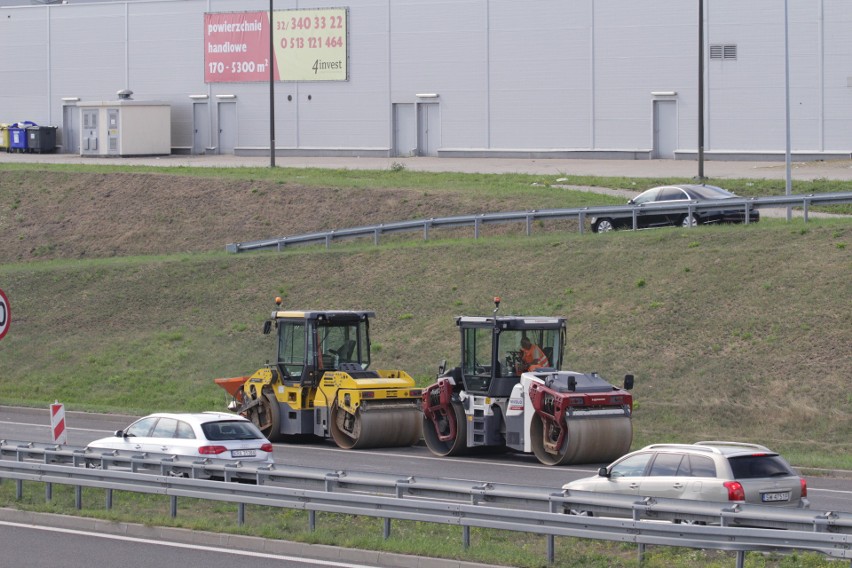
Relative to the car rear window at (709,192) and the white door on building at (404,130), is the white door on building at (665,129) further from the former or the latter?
the car rear window at (709,192)

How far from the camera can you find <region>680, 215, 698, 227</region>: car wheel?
35.4 meters

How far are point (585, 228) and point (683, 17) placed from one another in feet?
65.3

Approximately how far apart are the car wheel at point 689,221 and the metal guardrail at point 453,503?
2035 centimetres

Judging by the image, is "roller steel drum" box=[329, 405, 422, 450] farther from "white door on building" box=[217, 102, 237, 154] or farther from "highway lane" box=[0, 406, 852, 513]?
"white door on building" box=[217, 102, 237, 154]

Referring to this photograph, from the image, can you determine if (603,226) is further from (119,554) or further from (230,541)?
(119,554)

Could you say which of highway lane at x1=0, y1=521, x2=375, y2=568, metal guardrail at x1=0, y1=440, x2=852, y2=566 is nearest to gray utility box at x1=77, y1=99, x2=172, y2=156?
metal guardrail at x1=0, y1=440, x2=852, y2=566

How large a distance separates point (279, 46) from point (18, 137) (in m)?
15.3

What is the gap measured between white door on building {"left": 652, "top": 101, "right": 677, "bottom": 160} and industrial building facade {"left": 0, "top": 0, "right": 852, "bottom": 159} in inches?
2.3

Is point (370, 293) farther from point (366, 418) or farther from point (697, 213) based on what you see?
point (366, 418)

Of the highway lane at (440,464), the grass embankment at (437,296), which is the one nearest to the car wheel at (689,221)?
the grass embankment at (437,296)

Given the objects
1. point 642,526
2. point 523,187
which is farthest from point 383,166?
point 642,526

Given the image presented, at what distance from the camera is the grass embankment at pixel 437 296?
26.5 meters

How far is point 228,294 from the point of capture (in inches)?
1505

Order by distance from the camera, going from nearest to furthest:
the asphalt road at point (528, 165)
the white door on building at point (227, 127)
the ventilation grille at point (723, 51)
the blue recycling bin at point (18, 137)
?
the asphalt road at point (528, 165) → the ventilation grille at point (723, 51) → the white door on building at point (227, 127) → the blue recycling bin at point (18, 137)
